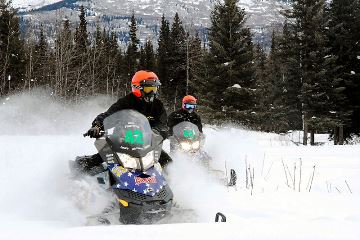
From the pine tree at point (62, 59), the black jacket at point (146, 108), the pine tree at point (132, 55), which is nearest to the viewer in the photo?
the black jacket at point (146, 108)

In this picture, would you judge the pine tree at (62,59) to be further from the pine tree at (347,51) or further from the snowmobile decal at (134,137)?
the snowmobile decal at (134,137)

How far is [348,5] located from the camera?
27.7m

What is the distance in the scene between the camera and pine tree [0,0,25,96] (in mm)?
40000

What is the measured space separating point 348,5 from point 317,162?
61.0 ft

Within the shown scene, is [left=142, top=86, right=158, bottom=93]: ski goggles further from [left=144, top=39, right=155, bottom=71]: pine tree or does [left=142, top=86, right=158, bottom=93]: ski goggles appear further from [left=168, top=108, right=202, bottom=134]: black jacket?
[left=144, top=39, right=155, bottom=71]: pine tree

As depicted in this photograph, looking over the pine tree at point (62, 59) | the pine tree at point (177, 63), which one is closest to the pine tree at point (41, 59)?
the pine tree at point (62, 59)

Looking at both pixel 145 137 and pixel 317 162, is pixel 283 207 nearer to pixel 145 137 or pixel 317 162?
pixel 145 137

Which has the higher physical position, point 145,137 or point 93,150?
point 145,137

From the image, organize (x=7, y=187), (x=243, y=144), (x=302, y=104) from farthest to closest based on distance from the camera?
(x=302, y=104) → (x=243, y=144) → (x=7, y=187)

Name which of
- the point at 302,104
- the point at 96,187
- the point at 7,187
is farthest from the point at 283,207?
the point at 302,104

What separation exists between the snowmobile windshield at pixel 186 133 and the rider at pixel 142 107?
2103 millimetres

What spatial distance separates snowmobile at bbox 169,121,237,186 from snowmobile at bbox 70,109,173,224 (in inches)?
129

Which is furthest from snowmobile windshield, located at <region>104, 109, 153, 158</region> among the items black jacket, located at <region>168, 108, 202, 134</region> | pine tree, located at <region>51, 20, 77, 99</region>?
pine tree, located at <region>51, 20, 77, 99</region>

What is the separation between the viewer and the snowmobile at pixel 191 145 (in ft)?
28.5
